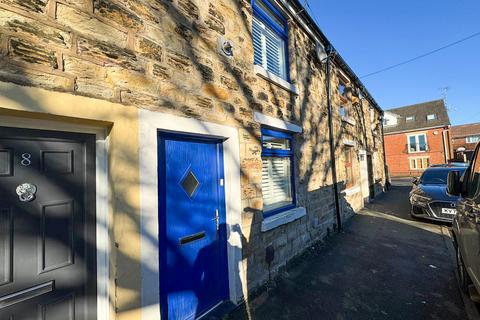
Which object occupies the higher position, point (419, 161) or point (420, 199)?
point (419, 161)

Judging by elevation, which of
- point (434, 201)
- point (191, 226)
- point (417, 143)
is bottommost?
point (434, 201)

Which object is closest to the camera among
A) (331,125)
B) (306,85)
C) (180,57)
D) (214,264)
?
(180,57)

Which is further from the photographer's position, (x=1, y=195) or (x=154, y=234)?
(x=154, y=234)

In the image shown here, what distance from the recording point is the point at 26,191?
1.77 m

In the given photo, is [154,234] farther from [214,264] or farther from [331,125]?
[331,125]

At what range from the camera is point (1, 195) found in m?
1.66

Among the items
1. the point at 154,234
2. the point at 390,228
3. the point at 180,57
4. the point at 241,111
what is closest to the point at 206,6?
the point at 180,57

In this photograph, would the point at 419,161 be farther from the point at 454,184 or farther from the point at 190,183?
the point at 190,183

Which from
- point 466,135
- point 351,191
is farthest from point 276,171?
point 466,135

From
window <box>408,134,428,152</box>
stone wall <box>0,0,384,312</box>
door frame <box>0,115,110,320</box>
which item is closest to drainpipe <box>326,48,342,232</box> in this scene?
stone wall <box>0,0,384,312</box>

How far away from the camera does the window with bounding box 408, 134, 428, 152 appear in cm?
2922

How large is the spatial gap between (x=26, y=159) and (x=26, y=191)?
0.24 m

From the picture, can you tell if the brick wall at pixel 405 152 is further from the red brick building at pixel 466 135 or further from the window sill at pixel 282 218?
the window sill at pixel 282 218

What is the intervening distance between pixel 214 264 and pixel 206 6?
3.44m
